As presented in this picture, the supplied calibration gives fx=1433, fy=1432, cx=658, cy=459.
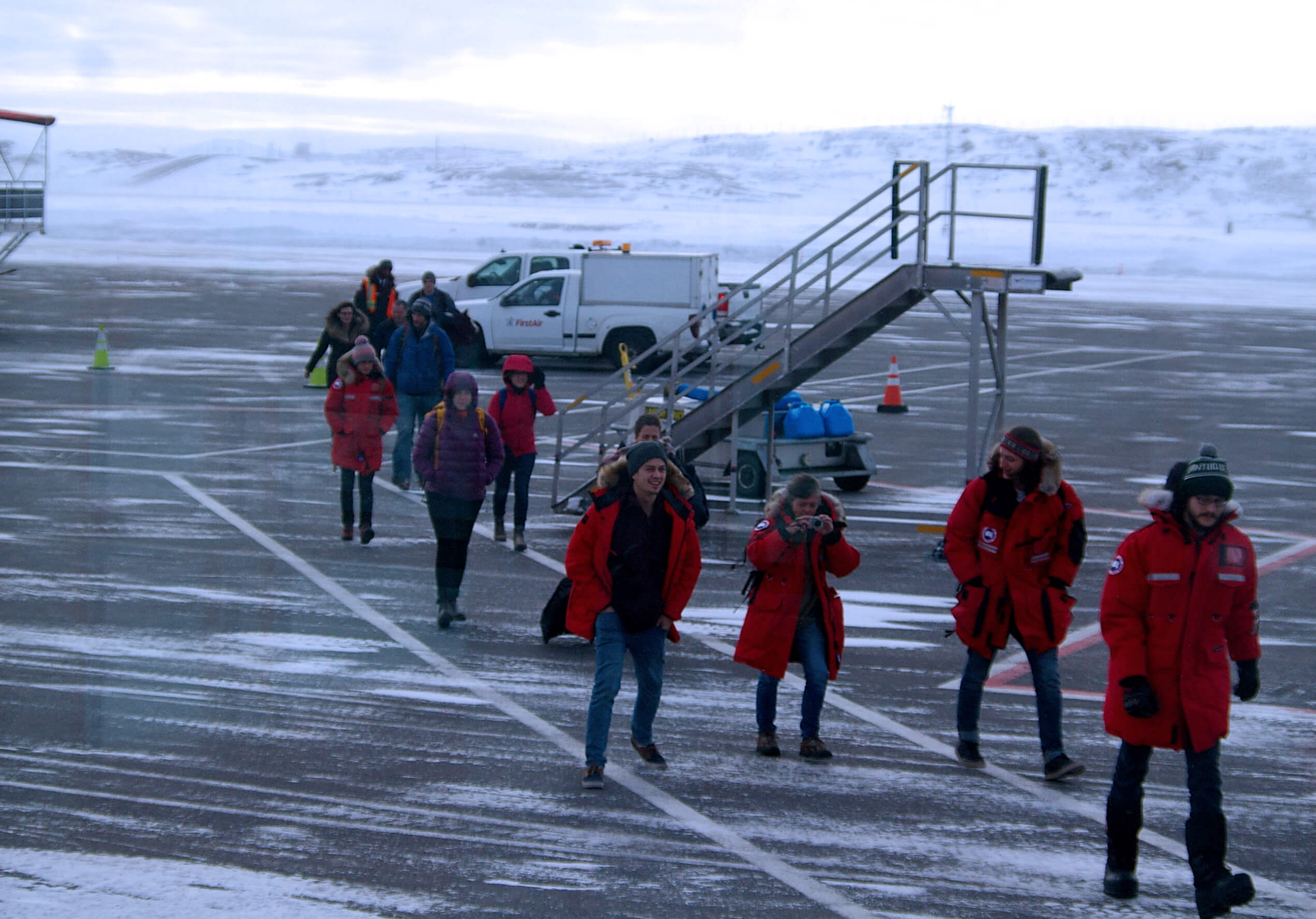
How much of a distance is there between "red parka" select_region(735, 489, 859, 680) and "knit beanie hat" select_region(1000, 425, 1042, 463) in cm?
82

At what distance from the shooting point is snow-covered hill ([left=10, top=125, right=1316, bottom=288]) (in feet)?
246

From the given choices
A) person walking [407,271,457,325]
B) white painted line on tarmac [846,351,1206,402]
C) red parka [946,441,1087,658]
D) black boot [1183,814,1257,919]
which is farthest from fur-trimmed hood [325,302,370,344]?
black boot [1183,814,1257,919]

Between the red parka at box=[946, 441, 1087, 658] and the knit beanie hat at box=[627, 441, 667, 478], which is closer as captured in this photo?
the knit beanie hat at box=[627, 441, 667, 478]

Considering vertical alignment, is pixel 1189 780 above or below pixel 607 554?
below

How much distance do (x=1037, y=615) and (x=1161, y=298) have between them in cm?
4396

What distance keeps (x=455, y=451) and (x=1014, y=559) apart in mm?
4025

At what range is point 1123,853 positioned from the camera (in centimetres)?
522

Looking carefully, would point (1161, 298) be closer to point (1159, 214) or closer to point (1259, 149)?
point (1159, 214)

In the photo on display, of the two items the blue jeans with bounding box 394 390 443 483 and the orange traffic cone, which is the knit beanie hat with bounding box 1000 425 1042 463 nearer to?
the blue jeans with bounding box 394 390 443 483

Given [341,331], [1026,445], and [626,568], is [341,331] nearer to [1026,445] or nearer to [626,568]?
[626,568]

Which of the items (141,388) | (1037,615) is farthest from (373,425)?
(141,388)

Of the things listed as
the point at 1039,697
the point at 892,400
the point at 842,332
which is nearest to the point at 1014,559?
the point at 1039,697

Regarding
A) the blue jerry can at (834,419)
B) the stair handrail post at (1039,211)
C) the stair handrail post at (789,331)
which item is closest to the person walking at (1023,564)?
the stair handrail post at (1039,211)

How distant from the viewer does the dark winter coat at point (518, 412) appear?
11211mm
